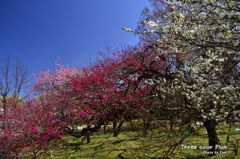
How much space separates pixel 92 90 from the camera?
360 inches

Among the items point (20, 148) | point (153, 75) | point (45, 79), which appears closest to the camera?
point (20, 148)

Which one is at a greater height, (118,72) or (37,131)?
(118,72)

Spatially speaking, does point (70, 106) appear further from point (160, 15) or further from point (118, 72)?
point (160, 15)

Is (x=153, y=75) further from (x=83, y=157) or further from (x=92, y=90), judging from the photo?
(x=83, y=157)

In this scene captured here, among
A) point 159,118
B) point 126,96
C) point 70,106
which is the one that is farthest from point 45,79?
point 159,118

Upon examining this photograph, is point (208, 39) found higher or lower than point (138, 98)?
higher

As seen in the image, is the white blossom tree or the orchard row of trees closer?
the white blossom tree

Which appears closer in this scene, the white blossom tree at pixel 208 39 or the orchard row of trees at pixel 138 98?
the white blossom tree at pixel 208 39

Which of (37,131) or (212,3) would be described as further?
(37,131)

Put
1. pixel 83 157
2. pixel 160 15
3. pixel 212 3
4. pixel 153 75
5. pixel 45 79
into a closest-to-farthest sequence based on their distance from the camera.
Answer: pixel 212 3 < pixel 83 157 < pixel 153 75 < pixel 160 15 < pixel 45 79

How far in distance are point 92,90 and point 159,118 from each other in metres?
4.84

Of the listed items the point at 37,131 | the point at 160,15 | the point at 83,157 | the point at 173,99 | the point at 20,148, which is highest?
the point at 160,15

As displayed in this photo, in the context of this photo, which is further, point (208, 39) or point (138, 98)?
point (138, 98)

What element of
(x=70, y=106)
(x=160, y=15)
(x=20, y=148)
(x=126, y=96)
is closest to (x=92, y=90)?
(x=70, y=106)
